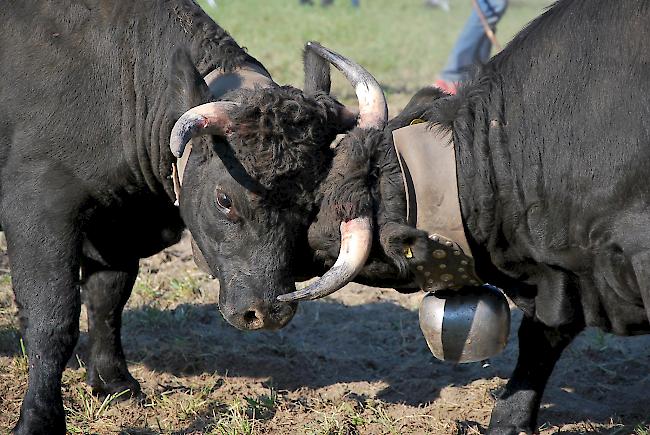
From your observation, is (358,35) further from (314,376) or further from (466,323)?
(466,323)

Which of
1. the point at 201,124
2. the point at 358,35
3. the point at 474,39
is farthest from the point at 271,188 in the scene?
the point at 358,35

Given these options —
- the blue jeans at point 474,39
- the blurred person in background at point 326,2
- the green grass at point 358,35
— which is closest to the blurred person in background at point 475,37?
the blue jeans at point 474,39

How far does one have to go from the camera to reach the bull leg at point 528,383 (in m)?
4.61

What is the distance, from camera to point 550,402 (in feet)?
16.7

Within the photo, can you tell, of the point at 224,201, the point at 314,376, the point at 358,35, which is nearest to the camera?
the point at 224,201

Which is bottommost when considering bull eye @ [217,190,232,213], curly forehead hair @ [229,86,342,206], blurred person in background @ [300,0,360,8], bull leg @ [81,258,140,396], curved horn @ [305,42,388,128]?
bull leg @ [81,258,140,396]

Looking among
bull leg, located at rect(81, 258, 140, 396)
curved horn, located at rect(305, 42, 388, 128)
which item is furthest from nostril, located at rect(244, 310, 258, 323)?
bull leg, located at rect(81, 258, 140, 396)

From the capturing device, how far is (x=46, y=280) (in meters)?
4.46

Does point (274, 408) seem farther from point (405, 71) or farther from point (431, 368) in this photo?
point (405, 71)

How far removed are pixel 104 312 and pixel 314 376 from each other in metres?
1.12

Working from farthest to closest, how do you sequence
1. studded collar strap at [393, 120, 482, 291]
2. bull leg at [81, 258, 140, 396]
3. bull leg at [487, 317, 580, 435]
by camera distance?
1. bull leg at [81, 258, 140, 396]
2. bull leg at [487, 317, 580, 435]
3. studded collar strap at [393, 120, 482, 291]

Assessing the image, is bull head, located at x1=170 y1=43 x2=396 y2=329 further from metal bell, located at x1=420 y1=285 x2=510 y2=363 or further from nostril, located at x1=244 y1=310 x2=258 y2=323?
metal bell, located at x1=420 y1=285 x2=510 y2=363

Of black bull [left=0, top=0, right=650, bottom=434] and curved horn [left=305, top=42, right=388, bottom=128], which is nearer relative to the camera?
black bull [left=0, top=0, right=650, bottom=434]

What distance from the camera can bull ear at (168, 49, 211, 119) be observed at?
4.21 meters
